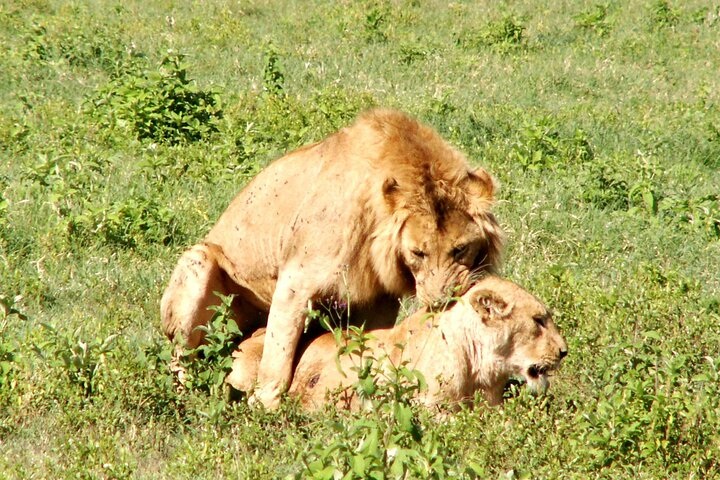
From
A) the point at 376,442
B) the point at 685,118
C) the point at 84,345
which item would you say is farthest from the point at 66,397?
the point at 685,118

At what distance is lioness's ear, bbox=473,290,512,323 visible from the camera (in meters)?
6.03

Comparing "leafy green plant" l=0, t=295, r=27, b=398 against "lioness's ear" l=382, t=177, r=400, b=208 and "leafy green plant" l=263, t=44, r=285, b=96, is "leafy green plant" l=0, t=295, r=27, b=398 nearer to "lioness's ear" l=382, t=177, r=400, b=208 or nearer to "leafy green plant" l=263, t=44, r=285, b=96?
"lioness's ear" l=382, t=177, r=400, b=208

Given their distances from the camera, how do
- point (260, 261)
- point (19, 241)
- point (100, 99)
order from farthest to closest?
point (100, 99), point (19, 241), point (260, 261)

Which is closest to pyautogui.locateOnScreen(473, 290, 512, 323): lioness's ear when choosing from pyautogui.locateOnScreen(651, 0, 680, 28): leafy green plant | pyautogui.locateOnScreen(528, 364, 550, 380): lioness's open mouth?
pyautogui.locateOnScreen(528, 364, 550, 380): lioness's open mouth

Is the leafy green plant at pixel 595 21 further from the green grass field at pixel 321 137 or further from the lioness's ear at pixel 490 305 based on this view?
the lioness's ear at pixel 490 305

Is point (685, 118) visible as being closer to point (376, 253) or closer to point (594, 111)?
Result: point (594, 111)

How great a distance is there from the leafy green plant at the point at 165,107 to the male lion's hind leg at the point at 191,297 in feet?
11.8

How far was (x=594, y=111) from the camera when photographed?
41.1 feet

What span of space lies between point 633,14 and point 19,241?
11886 mm

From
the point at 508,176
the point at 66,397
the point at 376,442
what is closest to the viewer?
the point at 376,442

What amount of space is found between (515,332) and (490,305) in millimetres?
210

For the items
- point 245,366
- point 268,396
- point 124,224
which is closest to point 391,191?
point 268,396

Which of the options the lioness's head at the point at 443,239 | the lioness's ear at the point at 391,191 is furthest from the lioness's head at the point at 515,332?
the lioness's ear at the point at 391,191

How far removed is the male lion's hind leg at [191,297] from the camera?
6.94 m
